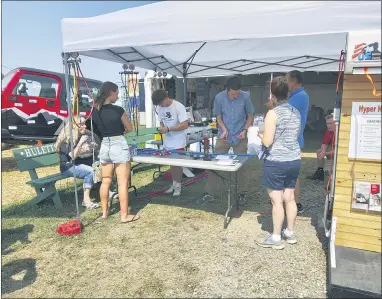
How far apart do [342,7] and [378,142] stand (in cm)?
103

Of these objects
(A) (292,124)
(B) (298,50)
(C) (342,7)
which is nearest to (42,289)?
(A) (292,124)

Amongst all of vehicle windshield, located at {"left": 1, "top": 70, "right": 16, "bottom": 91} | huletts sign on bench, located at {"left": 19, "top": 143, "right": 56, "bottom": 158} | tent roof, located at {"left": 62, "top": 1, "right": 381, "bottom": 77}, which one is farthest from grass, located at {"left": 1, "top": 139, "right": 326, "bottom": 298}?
vehicle windshield, located at {"left": 1, "top": 70, "right": 16, "bottom": 91}

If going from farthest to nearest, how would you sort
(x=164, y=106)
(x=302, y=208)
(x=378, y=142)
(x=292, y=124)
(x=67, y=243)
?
(x=164, y=106)
(x=302, y=208)
(x=67, y=243)
(x=292, y=124)
(x=378, y=142)

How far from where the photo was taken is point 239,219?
3.71 metres

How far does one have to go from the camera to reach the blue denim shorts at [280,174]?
274 cm

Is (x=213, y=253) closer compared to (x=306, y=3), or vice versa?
(x=306, y=3)

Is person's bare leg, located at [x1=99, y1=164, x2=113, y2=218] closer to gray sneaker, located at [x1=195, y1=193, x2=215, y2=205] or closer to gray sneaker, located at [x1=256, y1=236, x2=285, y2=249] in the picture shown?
gray sneaker, located at [x1=195, y1=193, x2=215, y2=205]

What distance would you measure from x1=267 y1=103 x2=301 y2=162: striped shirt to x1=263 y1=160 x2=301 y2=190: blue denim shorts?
5cm

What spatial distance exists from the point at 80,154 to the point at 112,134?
1.09 metres

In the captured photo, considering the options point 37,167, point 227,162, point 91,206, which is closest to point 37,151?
point 37,167

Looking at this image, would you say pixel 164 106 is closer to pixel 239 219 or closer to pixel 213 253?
pixel 239 219

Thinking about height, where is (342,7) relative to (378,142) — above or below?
above

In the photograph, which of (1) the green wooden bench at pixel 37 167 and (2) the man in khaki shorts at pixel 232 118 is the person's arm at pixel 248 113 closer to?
(2) the man in khaki shorts at pixel 232 118

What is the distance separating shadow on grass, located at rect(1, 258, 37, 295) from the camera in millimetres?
2441
